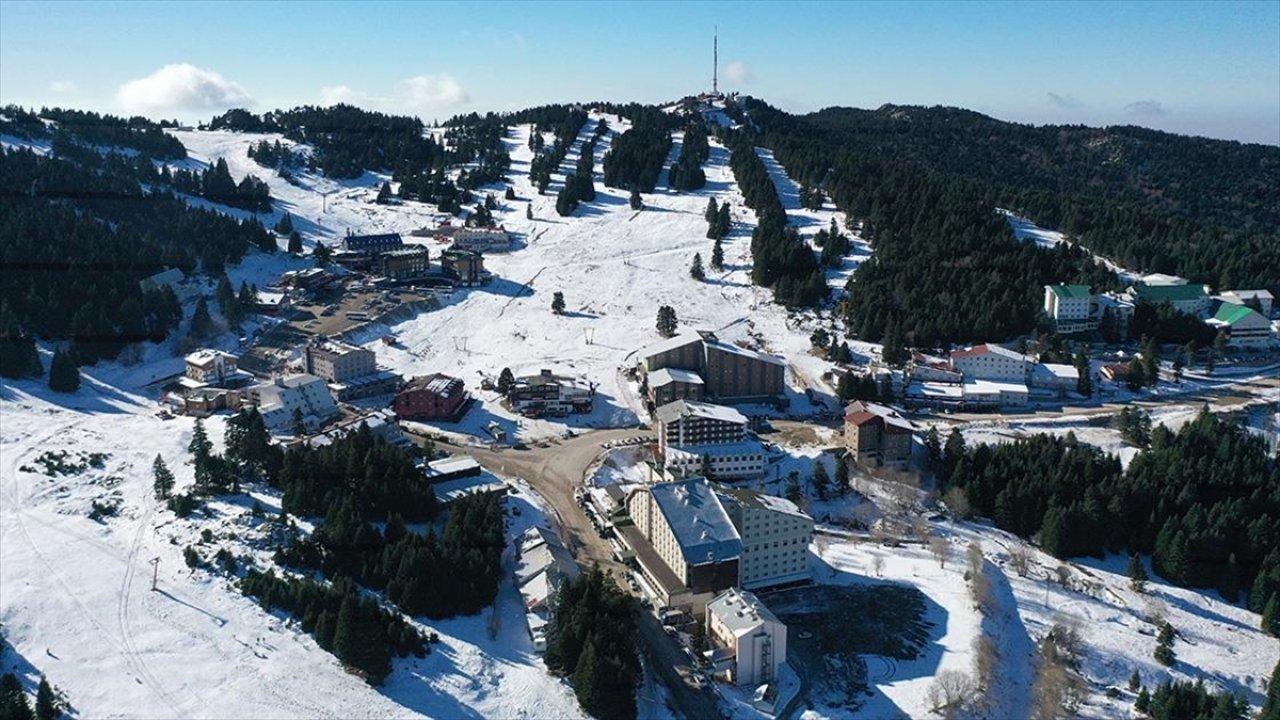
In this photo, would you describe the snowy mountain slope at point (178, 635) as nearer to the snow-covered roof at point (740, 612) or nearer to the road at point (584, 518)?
the road at point (584, 518)

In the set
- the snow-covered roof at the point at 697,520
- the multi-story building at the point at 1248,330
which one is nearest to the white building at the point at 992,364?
the multi-story building at the point at 1248,330

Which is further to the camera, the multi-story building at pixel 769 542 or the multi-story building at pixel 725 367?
the multi-story building at pixel 725 367

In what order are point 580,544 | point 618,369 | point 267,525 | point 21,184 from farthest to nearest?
point 21,184, point 618,369, point 580,544, point 267,525

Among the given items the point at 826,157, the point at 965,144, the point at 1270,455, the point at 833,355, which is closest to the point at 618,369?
the point at 833,355

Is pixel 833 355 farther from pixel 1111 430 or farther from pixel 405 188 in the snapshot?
pixel 405 188

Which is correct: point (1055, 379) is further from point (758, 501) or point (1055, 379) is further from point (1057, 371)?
point (758, 501)

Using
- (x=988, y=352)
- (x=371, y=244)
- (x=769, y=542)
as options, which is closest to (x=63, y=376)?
(x=371, y=244)
